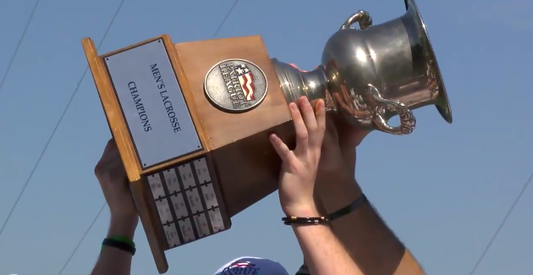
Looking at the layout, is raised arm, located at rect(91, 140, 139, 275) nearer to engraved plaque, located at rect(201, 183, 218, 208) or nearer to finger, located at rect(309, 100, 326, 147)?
engraved plaque, located at rect(201, 183, 218, 208)

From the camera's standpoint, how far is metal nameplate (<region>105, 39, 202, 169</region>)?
1.65 meters

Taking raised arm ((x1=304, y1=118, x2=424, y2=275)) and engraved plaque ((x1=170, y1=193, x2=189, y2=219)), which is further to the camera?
raised arm ((x1=304, y1=118, x2=424, y2=275))

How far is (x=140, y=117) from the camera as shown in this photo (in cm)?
167

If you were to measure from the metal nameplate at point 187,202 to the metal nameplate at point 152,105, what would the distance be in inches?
1.7

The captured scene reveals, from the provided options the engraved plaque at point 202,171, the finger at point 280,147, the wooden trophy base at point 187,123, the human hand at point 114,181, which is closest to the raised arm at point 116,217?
the human hand at point 114,181

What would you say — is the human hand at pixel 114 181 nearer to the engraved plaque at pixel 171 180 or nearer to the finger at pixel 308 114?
the engraved plaque at pixel 171 180

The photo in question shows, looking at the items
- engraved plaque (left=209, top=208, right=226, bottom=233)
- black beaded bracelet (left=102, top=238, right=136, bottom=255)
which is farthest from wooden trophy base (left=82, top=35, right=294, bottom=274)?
black beaded bracelet (left=102, top=238, right=136, bottom=255)

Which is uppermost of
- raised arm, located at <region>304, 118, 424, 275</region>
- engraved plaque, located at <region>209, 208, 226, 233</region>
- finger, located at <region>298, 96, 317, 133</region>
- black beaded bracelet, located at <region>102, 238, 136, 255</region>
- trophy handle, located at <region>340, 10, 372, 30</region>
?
trophy handle, located at <region>340, 10, 372, 30</region>

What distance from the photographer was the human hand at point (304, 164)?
173 centimetres

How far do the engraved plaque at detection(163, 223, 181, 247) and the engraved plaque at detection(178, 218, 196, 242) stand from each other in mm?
13

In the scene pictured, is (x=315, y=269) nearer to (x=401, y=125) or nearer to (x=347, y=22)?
(x=401, y=125)

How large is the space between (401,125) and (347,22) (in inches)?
12.8

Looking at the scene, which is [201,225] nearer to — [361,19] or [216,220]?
[216,220]

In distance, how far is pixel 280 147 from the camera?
1.71 meters
